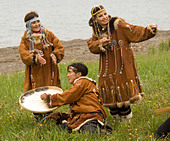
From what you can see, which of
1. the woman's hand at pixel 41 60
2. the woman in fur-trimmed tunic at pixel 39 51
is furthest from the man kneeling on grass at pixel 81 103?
the woman in fur-trimmed tunic at pixel 39 51

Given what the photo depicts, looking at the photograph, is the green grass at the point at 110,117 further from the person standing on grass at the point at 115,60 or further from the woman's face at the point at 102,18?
the woman's face at the point at 102,18

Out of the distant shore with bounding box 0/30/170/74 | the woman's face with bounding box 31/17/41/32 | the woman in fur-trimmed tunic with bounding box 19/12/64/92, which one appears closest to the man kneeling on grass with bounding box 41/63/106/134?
the woman in fur-trimmed tunic with bounding box 19/12/64/92

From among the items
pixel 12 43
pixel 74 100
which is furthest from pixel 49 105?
pixel 12 43

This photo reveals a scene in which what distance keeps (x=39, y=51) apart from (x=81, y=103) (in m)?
1.14

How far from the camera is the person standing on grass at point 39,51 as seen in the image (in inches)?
183

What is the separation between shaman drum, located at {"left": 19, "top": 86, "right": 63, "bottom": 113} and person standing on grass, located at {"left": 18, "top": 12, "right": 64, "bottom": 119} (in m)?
0.31

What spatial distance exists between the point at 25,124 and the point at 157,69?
3.54 meters

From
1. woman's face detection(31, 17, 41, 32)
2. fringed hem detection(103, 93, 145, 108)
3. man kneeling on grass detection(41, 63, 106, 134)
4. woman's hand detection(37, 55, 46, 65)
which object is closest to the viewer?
man kneeling on grass detection(41, 63, 106, 134)

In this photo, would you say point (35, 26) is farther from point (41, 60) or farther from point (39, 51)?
point (41, 60)

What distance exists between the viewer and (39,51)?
468 centimetres

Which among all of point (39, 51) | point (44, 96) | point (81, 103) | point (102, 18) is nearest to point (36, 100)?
point (44, 96)

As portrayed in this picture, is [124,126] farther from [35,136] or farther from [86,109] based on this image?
[35,136]

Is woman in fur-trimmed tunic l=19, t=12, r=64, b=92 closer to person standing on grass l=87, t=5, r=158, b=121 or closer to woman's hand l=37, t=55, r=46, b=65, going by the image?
woman's hand l=37, t=55, r=46, b=65

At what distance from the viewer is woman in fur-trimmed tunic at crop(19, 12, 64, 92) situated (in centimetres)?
465
